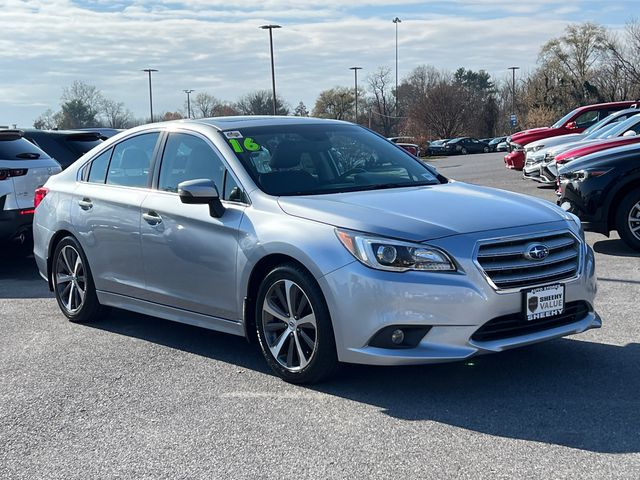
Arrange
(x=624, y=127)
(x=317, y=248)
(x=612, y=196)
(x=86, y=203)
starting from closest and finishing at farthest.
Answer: (x=317, y=248) → (x=86, y=203) → (x=612, y=196) → (x=624, y=127)

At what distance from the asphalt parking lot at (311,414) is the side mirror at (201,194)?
3.57 feet

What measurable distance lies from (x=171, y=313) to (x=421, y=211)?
2.08m

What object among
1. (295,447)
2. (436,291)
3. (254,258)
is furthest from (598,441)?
(254,258)

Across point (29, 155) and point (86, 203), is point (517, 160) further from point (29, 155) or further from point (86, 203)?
point (86, 203)

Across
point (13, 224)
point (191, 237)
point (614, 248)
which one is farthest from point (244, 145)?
point (614, 248)

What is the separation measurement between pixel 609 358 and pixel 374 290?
5.90 feet

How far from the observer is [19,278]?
31.6ft

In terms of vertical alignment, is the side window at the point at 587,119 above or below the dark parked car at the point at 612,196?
above

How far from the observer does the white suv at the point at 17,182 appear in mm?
9375

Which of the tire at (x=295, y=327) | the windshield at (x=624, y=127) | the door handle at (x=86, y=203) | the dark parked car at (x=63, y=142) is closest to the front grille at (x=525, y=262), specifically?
the tire at (x=295, y=327)

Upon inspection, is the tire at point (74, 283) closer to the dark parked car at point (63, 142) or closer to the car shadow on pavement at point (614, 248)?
the dark parked car at point (63, 142)

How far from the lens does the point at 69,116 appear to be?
8388 cm

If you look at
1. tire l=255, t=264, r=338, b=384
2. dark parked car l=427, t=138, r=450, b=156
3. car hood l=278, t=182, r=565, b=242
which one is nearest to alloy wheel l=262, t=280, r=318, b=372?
tire l=255, t=264, r=338, b=384

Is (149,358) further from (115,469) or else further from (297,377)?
(115,469)
